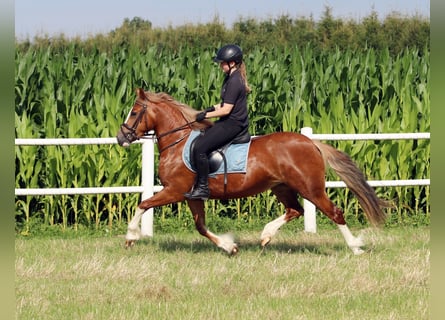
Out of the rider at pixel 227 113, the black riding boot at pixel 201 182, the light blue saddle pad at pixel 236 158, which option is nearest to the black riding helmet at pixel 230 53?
the rider at pixel 227 113

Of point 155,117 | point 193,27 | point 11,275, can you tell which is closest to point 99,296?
point 155,117

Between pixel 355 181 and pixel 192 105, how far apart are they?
17.3 feet

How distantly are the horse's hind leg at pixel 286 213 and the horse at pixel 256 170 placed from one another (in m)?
0.01

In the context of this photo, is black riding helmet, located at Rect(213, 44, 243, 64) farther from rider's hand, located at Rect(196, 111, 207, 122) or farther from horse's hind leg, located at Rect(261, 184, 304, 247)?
horse's hind leg, located at Rect(261, 184, 304, 247)

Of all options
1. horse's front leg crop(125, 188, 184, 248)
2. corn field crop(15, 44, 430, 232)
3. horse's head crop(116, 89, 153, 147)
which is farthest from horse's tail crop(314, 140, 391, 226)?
corn field crop(15, 44, 430, 232)

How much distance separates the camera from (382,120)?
13656 millimetres

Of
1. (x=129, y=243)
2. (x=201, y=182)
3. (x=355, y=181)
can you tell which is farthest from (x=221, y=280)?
(x=355, y=181)

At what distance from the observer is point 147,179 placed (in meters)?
10.7

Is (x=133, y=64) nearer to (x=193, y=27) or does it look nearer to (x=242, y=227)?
(x=242, y=227)

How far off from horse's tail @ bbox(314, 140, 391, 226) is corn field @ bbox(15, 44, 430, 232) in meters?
3.62

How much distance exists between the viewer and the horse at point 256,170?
834 cm

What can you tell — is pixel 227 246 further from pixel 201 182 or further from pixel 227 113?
pixel 227 113

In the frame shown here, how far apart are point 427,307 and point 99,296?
267cm

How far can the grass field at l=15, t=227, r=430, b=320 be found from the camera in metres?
5.86
